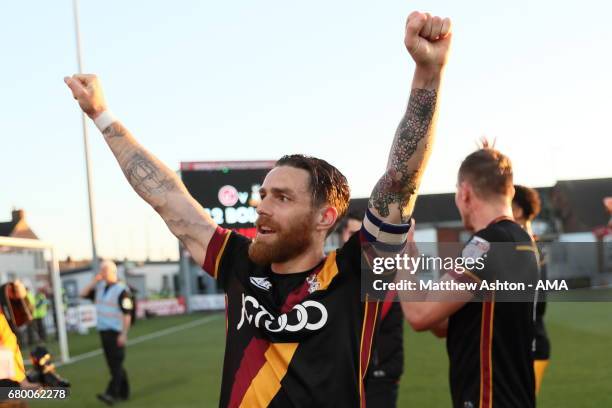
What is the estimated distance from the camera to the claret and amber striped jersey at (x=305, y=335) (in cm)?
246

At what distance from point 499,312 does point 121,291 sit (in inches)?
326

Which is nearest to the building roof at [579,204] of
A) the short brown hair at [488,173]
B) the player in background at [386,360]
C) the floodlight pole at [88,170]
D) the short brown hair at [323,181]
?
the floodlight pole at [88,170]

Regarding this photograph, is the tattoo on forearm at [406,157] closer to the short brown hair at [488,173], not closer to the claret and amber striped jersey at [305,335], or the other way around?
the claret and amber striped jersey at [305,335]

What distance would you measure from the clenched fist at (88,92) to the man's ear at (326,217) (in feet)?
3.93

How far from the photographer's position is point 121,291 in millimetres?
10492

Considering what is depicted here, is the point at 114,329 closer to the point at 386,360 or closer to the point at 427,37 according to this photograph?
the point at 386,360

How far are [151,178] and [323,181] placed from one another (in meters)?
0.84

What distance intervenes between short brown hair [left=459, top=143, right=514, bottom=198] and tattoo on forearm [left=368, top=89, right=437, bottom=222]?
48.7 inches

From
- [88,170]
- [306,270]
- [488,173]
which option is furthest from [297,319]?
[88,170]

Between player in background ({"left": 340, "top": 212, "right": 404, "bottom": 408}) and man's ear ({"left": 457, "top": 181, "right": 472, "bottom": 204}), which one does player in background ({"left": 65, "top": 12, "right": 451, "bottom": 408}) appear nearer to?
man's ear ({"left": 457, "top": 181, "right": 472, "bottom": 204})

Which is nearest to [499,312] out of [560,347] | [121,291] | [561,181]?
[121,291]

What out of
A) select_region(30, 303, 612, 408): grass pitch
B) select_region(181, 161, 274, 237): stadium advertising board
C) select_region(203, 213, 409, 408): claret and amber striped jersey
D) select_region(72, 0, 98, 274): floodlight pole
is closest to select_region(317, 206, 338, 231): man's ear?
select_region(203, 213, 409, 408): claret and amber striped jersey

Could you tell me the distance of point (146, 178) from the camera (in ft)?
10.0

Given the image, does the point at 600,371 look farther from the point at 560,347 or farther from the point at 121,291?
the point at 121,291
